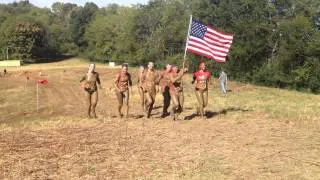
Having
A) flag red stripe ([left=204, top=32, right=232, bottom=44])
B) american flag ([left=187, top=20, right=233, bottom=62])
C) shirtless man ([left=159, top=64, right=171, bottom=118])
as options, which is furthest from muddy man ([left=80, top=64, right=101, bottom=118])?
flag red stripe ([left=204, top=32, right=232, bottom=44])

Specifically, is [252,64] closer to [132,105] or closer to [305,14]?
[305,14]

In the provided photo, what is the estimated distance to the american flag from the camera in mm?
19406

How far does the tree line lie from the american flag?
38.6m

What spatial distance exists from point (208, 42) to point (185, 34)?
5511cm

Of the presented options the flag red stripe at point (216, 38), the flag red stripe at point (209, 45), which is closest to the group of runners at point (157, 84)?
the flag red stripe at point (209, 45)

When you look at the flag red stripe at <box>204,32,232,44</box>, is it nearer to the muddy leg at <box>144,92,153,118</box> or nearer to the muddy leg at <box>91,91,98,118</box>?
the muddy leg at <box>144,92,153,118</box>

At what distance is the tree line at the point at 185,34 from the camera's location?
193 ft

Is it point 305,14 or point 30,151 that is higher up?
point 305,14

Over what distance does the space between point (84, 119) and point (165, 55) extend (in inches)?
2759

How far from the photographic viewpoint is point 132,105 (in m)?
24.9

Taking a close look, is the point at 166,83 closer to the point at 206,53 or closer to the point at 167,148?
the point at 206,53

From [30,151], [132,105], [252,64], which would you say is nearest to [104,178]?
[30,151]

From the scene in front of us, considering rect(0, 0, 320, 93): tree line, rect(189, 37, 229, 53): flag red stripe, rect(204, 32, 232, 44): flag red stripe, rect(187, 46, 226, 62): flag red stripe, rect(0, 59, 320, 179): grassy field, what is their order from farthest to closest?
1. rect(0, 0, 320, 93): tree line
2. rect(204, 32, 232, 44): flag red stripe
3. rect(189, 37, 229, 53): flag red stripe
4. rect(187, 46, 226, 62): flag red stripe
5. rect(0, 59, 320, 179): grassy field

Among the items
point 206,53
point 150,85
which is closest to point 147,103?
point 150,85
